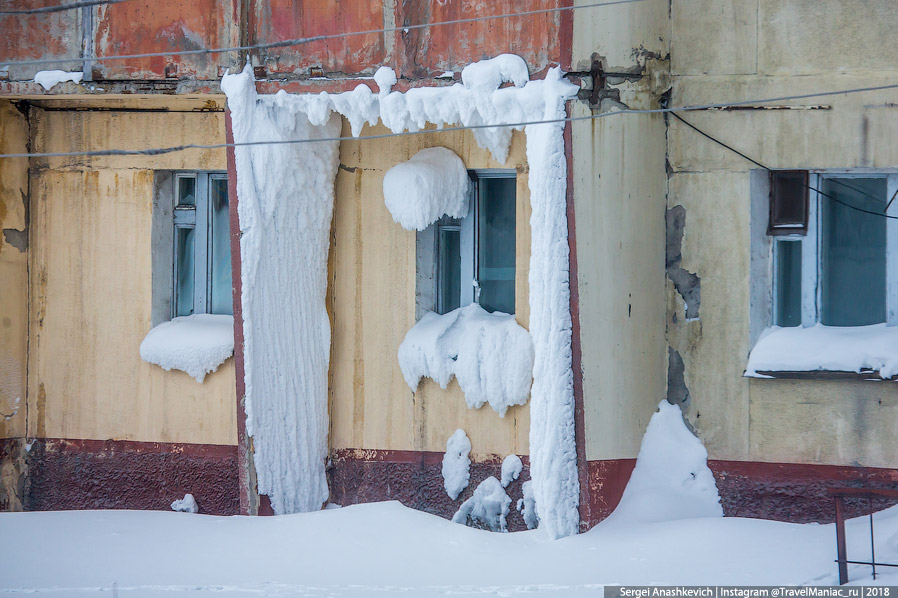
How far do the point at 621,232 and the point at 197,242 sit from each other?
13.4ft

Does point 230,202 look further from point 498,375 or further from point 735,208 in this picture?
point 735,208

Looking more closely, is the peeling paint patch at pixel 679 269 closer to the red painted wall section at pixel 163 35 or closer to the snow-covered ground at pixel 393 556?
the snow-covered ground at pixel 393 556

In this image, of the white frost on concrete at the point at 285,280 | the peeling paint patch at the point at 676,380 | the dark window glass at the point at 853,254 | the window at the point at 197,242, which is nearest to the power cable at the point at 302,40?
the white frost on concrete at the point at 285,280

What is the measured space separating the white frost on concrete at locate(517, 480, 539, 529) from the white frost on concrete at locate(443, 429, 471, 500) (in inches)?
20.1

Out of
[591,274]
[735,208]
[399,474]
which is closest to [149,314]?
[399,474]

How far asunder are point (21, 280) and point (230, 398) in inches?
92.6

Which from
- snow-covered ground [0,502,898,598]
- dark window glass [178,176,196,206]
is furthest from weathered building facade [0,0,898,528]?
snow-covered ground [0,502,898,598]

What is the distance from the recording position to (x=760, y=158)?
749 cm

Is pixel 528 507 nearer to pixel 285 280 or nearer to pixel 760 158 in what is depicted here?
pixel 285 280

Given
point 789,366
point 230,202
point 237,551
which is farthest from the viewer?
point 230,202

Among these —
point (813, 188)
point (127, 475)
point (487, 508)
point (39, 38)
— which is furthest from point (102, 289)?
point (813, 188)

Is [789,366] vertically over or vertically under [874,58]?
under

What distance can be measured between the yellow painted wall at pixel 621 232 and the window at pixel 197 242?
365cm

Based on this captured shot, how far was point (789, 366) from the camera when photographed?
23.8 ft
